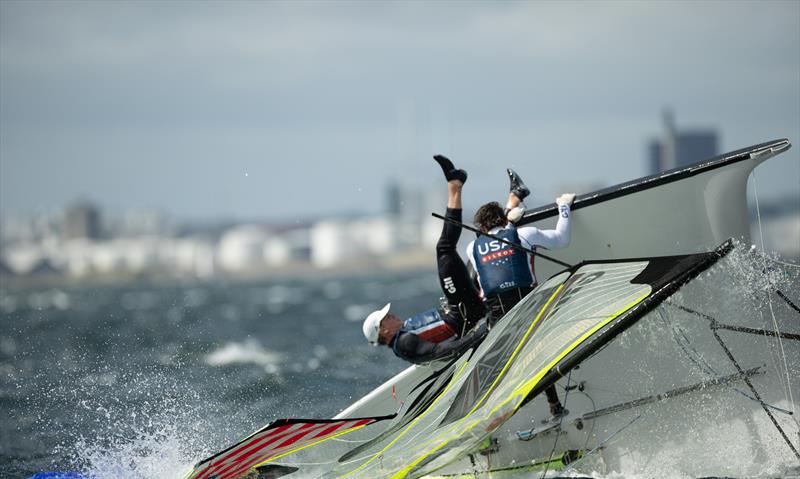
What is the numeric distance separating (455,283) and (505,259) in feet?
1.52

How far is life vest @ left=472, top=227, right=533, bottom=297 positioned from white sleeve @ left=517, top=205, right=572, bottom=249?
0.09 metres

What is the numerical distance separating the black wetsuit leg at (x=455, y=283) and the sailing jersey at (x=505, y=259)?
7.3 inches

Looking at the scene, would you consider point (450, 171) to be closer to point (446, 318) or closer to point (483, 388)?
point (446, 318)

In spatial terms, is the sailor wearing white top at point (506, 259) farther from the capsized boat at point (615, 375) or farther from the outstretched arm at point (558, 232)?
the capsized boat at point (615, 375)

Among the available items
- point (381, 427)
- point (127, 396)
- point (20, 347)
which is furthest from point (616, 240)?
point (20, 347)

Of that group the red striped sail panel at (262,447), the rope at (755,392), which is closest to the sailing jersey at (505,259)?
the rope at (755,392)

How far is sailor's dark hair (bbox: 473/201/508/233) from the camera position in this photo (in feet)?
19.8

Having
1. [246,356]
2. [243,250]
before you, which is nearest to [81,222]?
[243,250]

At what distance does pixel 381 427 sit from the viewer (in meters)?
5.89

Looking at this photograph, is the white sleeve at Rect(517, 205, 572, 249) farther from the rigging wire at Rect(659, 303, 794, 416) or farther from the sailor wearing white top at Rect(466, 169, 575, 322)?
the rigging wire at Rect(659, 303, 794, 416)

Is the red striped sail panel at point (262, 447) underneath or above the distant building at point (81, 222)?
above

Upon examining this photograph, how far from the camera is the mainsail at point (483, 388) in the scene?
5082 millimetres

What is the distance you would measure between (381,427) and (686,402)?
1.80 m

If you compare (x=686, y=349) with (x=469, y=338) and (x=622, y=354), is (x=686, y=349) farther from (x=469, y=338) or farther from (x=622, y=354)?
(x=469, y=338)
